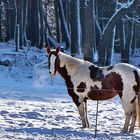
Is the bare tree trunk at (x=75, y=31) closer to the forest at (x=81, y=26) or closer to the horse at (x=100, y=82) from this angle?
the forest at (x=81, y=26)

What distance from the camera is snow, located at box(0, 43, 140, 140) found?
9.26 metres

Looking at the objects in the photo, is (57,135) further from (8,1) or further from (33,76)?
(8,1)

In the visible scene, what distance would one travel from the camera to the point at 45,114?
1237 cm

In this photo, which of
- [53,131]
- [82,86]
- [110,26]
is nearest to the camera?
[53,131]

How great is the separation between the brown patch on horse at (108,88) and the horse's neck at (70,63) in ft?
2.31

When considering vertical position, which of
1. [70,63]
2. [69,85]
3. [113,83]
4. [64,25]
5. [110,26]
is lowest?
[64,25]

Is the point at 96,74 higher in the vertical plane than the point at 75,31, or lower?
higher

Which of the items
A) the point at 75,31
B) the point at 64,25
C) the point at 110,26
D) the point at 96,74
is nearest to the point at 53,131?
the point at 96,74

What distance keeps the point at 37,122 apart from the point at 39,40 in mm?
26986

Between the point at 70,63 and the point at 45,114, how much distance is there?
204 cm

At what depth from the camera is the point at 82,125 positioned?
35.2ft

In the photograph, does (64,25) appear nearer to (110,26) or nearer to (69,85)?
(110,26)

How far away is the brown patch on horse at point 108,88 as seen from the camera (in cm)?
1025

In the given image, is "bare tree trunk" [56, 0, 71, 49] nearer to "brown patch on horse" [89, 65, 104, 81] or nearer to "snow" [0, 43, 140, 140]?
"snow" [0, 43, 140, 140]
